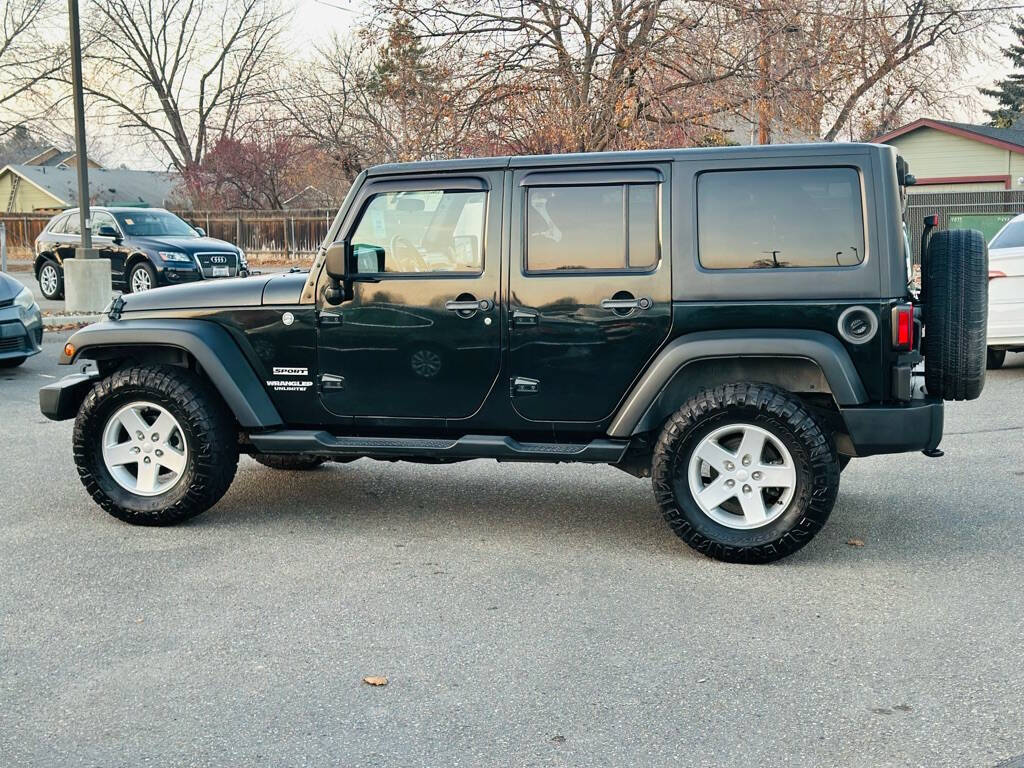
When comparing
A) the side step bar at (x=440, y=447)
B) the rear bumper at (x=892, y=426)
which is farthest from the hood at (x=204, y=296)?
the rear bumper at (x=892, y=426)

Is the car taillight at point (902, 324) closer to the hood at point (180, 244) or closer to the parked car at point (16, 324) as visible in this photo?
the parked car at point (16, 324)

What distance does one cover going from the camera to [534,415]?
5.78 meters

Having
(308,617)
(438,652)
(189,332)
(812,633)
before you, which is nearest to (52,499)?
(189,332)

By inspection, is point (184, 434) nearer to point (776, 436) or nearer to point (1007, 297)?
point (776, 436)

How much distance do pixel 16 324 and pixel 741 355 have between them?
857 centimetres

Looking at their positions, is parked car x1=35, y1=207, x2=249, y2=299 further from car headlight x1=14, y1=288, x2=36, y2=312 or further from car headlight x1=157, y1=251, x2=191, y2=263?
car headlight x1=14, y1=288, x2=36, y2=312

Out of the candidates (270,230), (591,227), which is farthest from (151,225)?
(591,227)

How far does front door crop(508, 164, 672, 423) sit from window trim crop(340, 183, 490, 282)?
165mm

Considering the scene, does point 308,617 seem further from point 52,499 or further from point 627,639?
point 52,499

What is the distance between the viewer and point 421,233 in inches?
234

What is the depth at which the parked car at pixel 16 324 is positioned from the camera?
1141cm

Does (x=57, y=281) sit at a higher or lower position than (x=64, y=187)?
lower

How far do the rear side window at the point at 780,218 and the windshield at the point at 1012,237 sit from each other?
6.67 m

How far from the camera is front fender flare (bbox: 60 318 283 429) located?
602cm
